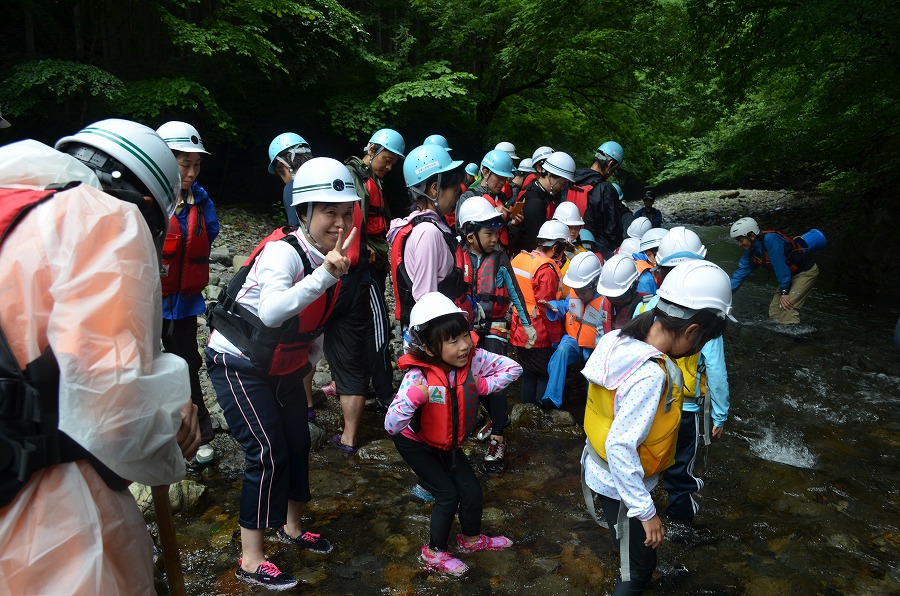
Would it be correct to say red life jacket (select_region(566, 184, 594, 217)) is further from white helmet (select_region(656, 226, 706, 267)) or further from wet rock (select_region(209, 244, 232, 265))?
wet rock (select_region(209, 244, 232, 265))

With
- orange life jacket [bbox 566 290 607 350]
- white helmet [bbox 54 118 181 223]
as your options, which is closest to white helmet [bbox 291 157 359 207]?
white helmet [bbox 54 118 181 223]

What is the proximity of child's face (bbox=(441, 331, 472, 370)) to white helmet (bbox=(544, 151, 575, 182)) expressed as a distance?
13.9 feet

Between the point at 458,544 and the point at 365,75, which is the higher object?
the point at 365,75

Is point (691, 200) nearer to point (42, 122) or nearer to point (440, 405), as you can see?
point (42, 122)

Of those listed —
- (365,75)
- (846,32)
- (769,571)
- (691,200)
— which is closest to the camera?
(769,571)

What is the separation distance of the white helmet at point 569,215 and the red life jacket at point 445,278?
2018 mm

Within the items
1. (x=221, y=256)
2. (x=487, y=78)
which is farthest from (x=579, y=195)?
(x=487, y=78)

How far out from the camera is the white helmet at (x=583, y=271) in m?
5.64

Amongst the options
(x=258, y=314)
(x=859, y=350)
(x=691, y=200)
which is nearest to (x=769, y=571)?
(x=258, y=314)

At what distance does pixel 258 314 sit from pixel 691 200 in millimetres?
30079

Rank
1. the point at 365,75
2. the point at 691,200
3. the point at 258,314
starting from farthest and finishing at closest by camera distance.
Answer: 1. the point at 691,200
2. the point at 365,75
3. the point at 258,314

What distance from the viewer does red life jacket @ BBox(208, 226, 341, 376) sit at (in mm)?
3072

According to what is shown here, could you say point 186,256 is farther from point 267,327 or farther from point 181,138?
point 267,327

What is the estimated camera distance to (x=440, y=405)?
3346 millimetres
